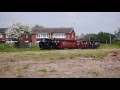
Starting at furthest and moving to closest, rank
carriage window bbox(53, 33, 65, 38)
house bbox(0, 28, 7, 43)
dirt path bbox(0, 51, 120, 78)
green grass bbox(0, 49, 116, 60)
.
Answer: carriage window bbox(53, 33, 65, 38), green grass bbox(0, 49, 116, 60), house bbox(0, 28, 7, 43), dirt path bbox(0, 51, 120, 78)

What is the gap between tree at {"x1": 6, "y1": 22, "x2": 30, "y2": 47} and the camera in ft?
20.8

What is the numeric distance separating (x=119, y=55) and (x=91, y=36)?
822 millimetres

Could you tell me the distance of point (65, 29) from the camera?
6457 mm

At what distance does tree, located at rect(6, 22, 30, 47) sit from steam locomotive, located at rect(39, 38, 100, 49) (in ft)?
1.76

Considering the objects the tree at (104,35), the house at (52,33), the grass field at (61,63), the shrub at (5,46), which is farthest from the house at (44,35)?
the tree at (104,35)

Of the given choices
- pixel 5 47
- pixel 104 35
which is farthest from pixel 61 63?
pixel 5 47

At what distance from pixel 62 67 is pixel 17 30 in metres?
1.52

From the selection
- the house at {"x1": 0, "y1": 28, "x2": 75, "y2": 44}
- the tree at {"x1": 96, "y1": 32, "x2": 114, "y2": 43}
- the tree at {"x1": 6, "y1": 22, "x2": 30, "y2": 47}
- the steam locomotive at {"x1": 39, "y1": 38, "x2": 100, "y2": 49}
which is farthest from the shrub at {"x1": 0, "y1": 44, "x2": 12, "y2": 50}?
the tree at {"x1": 96, "y1": 32, "x2": 114, "y2": 43}

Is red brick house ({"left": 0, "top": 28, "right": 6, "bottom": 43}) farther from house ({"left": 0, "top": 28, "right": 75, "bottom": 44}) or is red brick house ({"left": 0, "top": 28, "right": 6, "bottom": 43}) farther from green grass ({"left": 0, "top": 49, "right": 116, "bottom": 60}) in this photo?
green grass ({"left": 0, "top": 49, "right": 116, "bottom": 60})

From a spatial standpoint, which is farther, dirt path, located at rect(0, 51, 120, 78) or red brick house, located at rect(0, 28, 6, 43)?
red brick house, located at rect(0, 28, 6, 43)

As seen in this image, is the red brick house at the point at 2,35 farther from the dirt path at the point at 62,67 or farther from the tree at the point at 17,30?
the dirt path at the point at 62,67

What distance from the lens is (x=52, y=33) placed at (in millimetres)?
6602

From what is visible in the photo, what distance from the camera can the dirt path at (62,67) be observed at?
20.0ft
